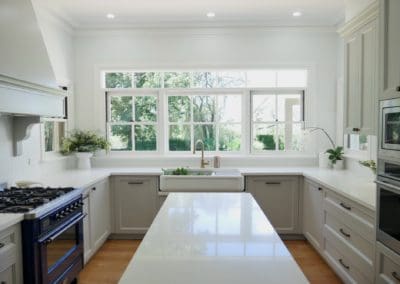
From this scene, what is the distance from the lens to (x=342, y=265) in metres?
2.77

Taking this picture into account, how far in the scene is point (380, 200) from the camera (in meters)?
2.02

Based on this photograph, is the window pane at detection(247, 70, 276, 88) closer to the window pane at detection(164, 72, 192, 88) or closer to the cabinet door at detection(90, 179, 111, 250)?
the window pane at detection(164, 72, 192, 88)

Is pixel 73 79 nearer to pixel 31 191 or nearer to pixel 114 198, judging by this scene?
pixel 114 198

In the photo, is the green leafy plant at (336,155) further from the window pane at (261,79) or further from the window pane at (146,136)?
the window pane at (146,136)

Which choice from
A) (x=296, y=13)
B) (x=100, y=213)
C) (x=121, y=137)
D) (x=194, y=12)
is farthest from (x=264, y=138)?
(x=100, y=213)

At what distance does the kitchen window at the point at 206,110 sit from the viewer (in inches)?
178

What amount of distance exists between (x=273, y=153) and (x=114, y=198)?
219 centimetres

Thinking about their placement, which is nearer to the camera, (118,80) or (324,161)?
(324,161)

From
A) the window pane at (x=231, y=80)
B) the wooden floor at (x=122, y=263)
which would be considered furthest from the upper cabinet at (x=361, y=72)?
the window pane at (x=231, y=80)

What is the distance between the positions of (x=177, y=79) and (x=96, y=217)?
2131 millimetres

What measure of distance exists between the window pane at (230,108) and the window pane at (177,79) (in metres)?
0.50

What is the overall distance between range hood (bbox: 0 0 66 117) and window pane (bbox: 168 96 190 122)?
1862 millimetres

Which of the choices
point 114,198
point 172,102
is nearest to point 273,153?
point 172,102

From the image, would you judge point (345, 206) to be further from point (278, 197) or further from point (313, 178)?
point (278, 197)
